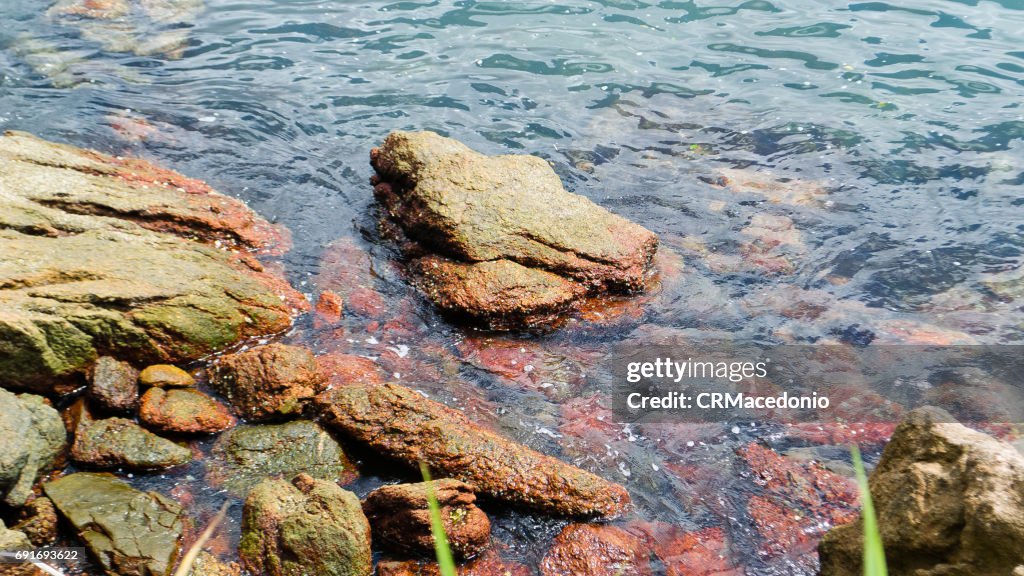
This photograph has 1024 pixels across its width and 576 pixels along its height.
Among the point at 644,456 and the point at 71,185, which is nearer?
the point at 644,456

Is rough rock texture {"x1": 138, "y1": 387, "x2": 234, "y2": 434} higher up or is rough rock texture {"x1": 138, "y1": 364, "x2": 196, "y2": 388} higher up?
rough rock texture {"x1": 138, "y1": 364, "x2": 196, "y2": 388}

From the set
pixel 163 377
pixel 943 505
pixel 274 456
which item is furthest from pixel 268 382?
pixel 943 505

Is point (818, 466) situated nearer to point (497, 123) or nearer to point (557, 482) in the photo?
point (557, 482)

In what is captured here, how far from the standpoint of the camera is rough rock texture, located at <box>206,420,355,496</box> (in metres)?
5.39

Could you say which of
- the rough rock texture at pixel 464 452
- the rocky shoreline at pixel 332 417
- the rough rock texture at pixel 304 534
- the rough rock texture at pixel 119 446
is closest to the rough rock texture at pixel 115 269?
the rocky shoreline at pixel 332 417

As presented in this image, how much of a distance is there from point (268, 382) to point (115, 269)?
→ 78.2 inches

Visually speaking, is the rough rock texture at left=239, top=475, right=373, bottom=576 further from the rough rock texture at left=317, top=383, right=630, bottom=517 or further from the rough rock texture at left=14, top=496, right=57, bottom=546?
the rough rock texture at left=14, top=496, right=57, bottom=546

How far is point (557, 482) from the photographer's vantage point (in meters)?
5.34

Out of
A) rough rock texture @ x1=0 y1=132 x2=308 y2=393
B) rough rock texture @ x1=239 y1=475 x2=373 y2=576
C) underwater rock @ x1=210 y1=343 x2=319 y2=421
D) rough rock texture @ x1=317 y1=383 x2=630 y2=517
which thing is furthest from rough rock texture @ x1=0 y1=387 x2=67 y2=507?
rough rock texture @ x1=317 y1=383 x2=630 y2=517

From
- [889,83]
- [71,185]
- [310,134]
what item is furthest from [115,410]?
[889,83]

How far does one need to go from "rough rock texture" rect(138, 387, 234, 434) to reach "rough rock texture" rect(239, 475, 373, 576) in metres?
1.04

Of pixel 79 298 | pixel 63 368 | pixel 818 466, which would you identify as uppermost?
pixel 79 298

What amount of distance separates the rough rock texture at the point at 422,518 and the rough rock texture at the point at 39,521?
2030mm

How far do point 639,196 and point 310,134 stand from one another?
5.41 meters
